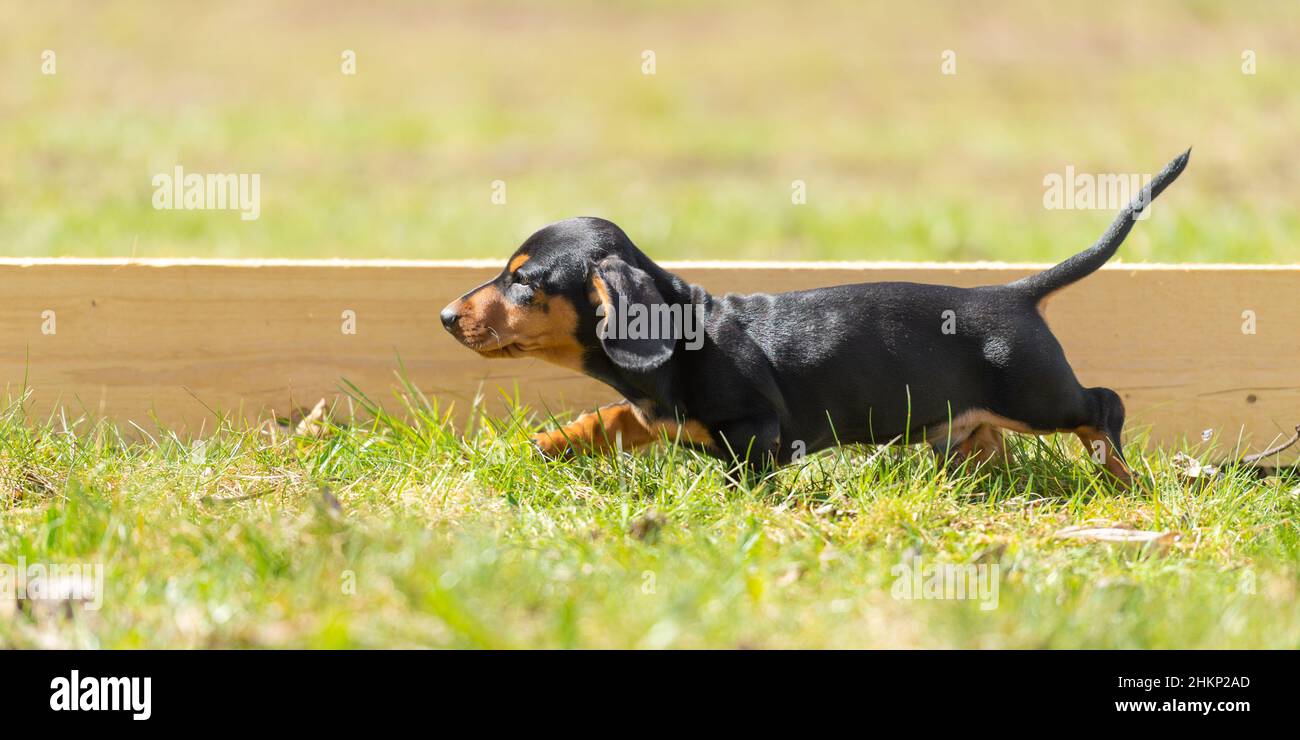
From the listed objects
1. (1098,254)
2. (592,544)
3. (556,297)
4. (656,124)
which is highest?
(656,124)

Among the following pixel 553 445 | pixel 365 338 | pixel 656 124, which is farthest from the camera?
pixel 656 124

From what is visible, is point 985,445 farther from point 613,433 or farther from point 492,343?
point 492,343

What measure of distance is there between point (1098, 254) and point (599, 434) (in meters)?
1.45

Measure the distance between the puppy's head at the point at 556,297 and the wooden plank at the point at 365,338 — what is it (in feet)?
1.99

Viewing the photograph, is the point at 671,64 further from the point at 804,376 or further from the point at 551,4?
the point at 804,376

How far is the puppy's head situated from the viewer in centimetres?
317

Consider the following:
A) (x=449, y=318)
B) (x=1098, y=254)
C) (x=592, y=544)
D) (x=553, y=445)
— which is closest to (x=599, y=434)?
(x=553, y=445)

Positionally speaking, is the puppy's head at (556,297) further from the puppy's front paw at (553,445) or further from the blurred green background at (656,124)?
the blurred green background at (656,124)

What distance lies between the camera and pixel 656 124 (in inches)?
430

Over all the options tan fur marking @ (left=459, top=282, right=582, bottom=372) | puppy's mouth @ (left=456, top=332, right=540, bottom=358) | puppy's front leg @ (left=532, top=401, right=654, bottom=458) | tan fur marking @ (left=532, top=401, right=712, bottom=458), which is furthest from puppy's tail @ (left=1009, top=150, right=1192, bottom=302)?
puppy's mouth @ (left=456, top=332, right=540, bottom=358)

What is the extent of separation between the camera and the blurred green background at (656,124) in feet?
24.2

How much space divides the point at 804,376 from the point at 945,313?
434 millimetres
